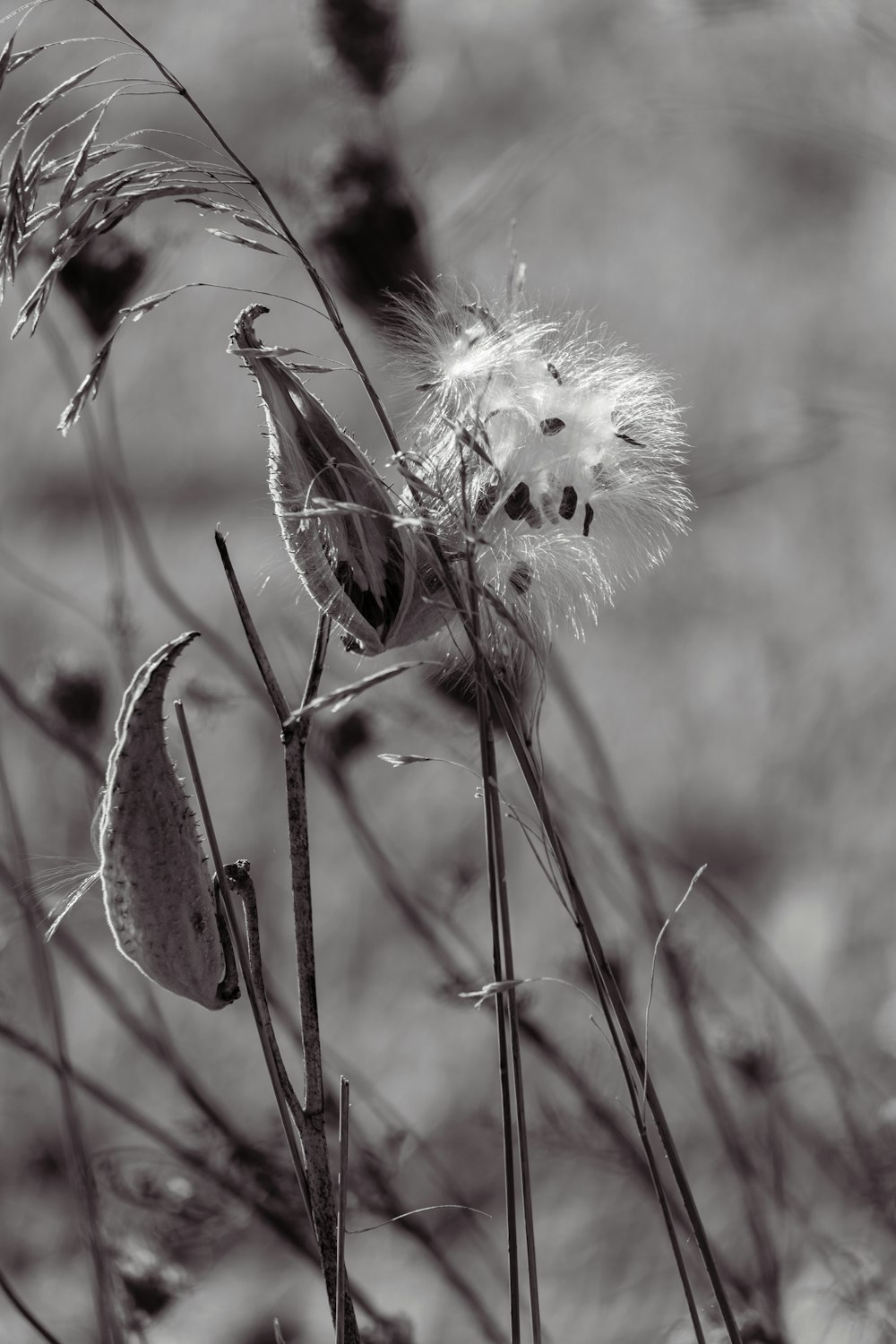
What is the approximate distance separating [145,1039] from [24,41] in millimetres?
633

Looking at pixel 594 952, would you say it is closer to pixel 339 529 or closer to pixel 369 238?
pixel 339 529

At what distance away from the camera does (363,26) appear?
645 mm

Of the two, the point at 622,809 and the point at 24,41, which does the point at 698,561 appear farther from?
the point at 24,41

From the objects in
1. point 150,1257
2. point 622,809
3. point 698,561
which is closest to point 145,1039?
point 150,1257

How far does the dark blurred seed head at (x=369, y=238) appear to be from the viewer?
24.1 inches

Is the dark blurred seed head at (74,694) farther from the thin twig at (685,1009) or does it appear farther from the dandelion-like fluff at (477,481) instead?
the dandelion-like fluff at (477,481)

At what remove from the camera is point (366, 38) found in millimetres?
646

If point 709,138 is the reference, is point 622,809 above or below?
below

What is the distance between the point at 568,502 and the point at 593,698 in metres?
0.36

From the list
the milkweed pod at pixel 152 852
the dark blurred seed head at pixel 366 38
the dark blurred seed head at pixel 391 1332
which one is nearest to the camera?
the milkweed pod at pixel 152 852

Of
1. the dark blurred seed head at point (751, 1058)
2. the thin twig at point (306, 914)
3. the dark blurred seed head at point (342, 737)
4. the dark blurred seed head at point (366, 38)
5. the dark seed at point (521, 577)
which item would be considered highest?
the dark blurred seed head at point (366, 38)

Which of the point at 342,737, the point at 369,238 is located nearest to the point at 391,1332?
the point at 342,737

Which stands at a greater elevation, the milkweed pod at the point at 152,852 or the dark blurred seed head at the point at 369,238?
the dark blurred seed head at the point at 369,238

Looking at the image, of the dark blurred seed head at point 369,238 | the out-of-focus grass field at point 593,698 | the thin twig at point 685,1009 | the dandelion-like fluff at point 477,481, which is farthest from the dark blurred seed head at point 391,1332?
the dark blurred seed head at point 369,238
